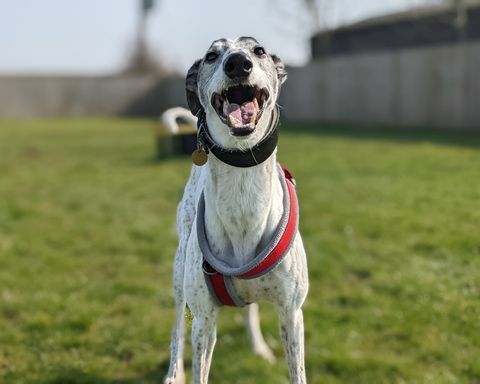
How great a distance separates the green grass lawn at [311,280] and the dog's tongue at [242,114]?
2.36 meters

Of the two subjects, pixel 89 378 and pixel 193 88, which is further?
pixel 89 378

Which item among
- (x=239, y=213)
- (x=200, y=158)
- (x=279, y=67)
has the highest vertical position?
(x=279, y=67)

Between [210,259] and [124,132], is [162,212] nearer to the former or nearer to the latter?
[210,259]

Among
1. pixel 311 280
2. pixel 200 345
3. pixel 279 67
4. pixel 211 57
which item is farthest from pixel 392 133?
Answer: pixel 211 57

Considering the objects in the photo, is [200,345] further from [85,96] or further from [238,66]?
[85,96]

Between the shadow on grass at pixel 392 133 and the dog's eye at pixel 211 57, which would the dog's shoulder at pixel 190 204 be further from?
the shadow on grass at pixel 392 133

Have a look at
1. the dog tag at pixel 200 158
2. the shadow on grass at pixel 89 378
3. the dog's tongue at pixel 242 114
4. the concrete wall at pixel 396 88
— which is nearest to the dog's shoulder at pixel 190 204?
the dog tag at pixel 200 158

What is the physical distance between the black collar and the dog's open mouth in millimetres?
140

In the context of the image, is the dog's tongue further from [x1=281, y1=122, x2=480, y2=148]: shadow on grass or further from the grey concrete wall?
the grey concrete wall

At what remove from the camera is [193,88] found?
2475 millimetres

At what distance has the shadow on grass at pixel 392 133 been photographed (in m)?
13.4

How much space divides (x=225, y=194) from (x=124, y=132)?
69.9 ft

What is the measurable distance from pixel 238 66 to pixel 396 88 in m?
Answer: 18.3

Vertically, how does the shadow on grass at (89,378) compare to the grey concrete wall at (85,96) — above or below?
above
